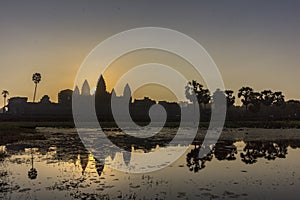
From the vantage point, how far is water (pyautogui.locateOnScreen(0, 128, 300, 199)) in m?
18.5

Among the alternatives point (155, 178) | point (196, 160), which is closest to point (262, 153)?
point (196, 160)

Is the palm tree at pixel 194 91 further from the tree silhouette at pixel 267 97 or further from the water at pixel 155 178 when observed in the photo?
the water at pixel 155 178

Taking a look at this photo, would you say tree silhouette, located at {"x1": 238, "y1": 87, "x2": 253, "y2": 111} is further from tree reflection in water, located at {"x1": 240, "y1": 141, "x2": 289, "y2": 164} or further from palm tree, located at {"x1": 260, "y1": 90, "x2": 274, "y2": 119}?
tree reflection in water, located at {"x1": 240, "y1": 141, "x2": 289, "y2": 164}

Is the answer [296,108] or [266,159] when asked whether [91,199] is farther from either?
[296,108]

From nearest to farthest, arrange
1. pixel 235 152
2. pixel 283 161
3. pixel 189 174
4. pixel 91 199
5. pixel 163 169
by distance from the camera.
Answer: pixel 91 199, pixel 189 174, pixel 163 169, pixel 283 161, pixel 235 152

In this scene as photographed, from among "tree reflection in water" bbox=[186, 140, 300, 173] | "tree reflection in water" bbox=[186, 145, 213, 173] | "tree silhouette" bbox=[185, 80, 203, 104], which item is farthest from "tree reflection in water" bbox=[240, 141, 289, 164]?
"tree silhouette" bbox=[185, 80, 203, 104]

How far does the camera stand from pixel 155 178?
76.2ft

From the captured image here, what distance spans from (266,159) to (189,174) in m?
11.8

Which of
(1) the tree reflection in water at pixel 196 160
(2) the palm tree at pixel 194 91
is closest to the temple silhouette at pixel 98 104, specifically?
(2) the palm tree at pixel 194 91

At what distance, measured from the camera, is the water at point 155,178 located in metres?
18.5

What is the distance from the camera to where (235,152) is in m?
37.9

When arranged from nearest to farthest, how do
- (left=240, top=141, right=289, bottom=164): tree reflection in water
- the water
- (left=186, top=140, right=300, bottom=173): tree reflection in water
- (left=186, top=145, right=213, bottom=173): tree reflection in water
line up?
the water → (left=186, top=145, right=213, bottom=173): tree reflection in water → (left=186, top=140, right=300, bottom=173): tree reflection in water → (left=240, top=141, right=289, bottom=164): tree reflection in water

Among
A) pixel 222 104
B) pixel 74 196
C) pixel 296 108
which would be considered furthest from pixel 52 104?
pixel 74 196

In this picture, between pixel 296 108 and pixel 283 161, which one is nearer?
pixel 283 161
